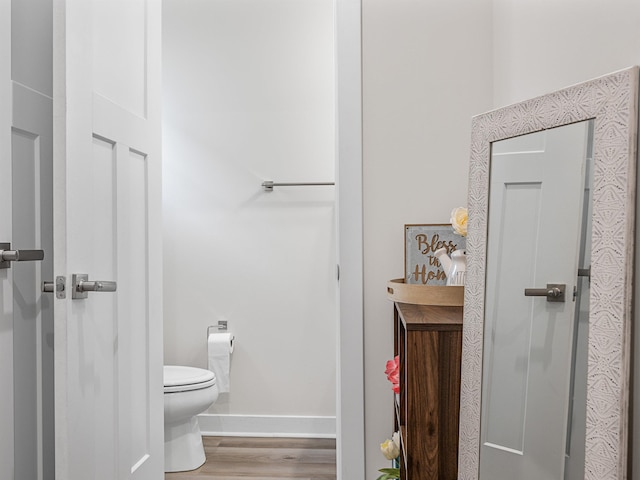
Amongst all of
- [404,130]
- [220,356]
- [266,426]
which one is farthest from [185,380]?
[404,130]

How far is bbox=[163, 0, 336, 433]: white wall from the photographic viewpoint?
321 cm

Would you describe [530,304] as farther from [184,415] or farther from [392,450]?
[184,415]

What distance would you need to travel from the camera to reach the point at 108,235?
1723 millimetres

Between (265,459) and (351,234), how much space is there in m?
1.50

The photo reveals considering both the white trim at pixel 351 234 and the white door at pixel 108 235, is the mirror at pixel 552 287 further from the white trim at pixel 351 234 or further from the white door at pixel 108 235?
the white door at pixel 108 235

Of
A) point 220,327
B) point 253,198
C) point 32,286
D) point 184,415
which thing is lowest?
point 184,415

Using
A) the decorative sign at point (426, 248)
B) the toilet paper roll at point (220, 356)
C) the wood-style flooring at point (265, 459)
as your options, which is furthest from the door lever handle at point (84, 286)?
the toilet paper roll at point (220, 356)

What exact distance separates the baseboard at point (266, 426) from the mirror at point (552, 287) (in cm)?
208

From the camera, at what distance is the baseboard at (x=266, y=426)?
3213 mm

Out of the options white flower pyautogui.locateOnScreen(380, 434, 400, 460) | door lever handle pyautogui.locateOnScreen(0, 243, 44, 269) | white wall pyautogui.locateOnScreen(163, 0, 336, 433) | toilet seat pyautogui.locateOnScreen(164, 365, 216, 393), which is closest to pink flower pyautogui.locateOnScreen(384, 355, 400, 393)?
white flower pyautogui.locateOnScreen(380, 434, 400, 460)

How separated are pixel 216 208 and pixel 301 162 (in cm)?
53

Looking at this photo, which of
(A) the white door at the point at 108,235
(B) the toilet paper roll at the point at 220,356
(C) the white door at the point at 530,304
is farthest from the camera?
(B) the toilet paper roll at the point at 220,356

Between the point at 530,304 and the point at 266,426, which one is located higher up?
the point at 530,304

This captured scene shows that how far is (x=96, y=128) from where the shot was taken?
5.37ft
